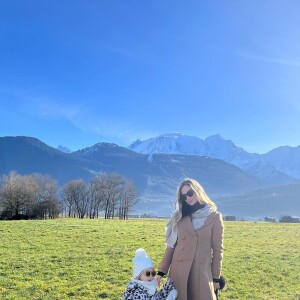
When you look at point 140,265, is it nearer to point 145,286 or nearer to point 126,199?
point 145,286

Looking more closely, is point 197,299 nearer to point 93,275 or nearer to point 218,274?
point 218,274

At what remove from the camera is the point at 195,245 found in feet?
23.2

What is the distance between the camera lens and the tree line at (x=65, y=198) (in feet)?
279

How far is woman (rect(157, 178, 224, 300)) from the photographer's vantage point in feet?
22.9

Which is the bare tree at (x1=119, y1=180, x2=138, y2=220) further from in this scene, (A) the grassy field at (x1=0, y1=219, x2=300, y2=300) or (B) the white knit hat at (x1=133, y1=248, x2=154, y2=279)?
(B) the white knit hat at (x1=133, y1=248, x2=154, y2=279)

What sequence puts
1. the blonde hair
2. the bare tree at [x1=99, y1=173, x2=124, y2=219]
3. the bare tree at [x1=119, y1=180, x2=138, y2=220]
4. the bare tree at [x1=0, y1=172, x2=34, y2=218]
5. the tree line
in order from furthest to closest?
the bare tree at [x1=119, y1=180, x2=138, y2=220] < the bare tree at [x1=99, y1=173, x2=124, y2=219] < the tree line < the bare tree at [x1=0, y1=172, x2=34, y2=218] < the blonde hair

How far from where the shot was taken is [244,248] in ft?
85.6

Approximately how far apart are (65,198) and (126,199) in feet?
58.2

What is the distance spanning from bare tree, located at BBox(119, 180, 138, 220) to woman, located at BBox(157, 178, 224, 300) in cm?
10220

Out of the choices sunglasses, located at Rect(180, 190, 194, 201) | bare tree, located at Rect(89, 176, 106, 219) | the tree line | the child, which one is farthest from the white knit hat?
bare tree, located at Rect(89, 176, 106, 219)

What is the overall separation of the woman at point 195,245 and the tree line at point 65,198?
3101 inches

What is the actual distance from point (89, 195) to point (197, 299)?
11356 centimetres

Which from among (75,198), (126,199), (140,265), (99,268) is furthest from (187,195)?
A: (126,199)

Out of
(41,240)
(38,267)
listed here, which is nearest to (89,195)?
(41,240)
